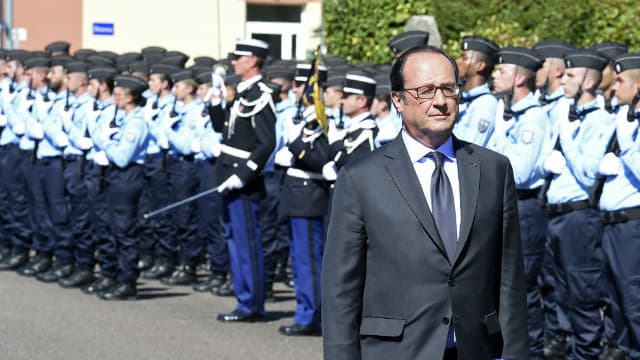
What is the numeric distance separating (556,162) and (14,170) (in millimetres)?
7465

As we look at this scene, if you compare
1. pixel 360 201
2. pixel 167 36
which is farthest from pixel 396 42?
pixel 167 36

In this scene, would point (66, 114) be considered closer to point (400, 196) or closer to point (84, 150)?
point (84, 150)

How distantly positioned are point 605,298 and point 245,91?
11.5ft

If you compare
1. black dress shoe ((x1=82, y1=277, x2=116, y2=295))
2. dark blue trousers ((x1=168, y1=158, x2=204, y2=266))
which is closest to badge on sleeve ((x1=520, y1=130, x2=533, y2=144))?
black dress shoe ((x1=82, y1=277, x2=116, y2=295))

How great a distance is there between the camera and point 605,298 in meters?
9.09

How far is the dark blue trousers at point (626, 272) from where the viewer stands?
8.43m

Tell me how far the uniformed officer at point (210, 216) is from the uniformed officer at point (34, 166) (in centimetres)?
152

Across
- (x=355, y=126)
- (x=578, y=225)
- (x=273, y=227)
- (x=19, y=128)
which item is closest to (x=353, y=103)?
(x=355, y=126)

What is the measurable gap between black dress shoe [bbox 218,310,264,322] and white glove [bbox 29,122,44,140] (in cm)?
333

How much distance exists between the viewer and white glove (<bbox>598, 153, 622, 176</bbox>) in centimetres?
865

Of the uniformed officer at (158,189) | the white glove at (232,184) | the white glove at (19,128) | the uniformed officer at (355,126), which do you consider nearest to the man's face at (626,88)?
the uniformed officer at (355,126)

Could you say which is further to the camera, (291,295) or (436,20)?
(436,20)

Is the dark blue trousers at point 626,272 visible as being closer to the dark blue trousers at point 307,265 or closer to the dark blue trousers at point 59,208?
the dark blue trousers at point 307,265

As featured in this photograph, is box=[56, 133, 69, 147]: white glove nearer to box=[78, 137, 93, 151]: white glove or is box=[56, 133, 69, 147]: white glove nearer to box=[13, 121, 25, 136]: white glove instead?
box=[78, 137, 93, 151]: white glove
